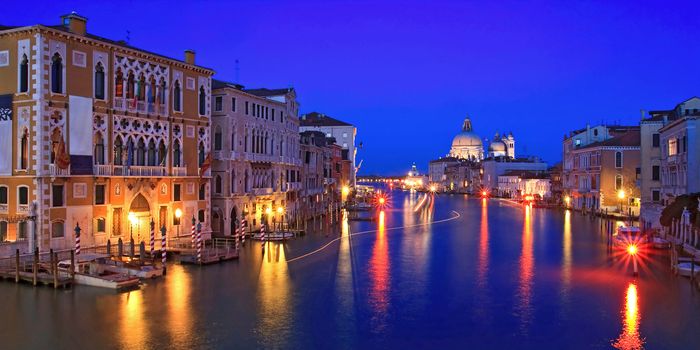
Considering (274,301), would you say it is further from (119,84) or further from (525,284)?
(119,84)

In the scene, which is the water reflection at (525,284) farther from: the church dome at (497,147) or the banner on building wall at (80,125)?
the church dome at (497,147)

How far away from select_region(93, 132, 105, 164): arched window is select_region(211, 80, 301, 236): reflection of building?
28.1 feet

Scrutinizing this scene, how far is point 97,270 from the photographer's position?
71.9 feet

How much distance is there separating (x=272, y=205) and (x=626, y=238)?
1990 cm

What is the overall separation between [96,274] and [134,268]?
141 centimetres

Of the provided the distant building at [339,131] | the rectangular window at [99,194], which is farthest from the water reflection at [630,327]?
the distant building at [339,131]

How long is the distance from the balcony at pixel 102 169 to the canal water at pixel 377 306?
4615 millimetres

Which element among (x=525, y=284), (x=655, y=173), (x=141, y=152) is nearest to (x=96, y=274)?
(x=141, y=152)

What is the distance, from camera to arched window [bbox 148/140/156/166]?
1123 inches

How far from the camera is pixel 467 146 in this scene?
18025cm

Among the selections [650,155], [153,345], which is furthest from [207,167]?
[650,155]

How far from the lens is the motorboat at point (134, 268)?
22.1 meters

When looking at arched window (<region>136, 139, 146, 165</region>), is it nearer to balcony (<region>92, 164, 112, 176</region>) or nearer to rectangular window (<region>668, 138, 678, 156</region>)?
balcony (<region>92, 164, 112, 176</region>)

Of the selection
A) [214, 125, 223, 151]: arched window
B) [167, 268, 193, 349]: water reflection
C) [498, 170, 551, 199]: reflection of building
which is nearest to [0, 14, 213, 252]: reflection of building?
[214, 125, 223, 151]: arched window
